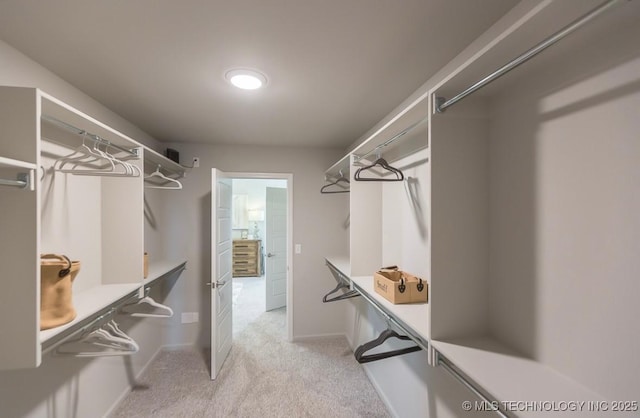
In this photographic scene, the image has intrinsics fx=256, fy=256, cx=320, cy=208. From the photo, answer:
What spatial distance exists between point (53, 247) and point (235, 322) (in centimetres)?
276

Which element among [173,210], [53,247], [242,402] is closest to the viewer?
[53,247]

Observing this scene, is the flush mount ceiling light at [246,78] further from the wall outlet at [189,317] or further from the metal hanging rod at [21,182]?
the wall outlet at [189,317]

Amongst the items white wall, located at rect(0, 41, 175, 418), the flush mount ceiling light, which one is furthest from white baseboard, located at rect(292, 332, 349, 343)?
the flush mount ceiling light

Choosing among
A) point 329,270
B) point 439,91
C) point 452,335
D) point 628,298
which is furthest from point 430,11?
point 329,270

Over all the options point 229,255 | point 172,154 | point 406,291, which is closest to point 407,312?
point 406,291

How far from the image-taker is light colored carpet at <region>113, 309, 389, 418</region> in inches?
81.7

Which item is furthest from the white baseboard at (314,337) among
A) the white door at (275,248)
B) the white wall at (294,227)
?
the white door at (275,248)

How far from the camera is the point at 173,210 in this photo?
9.95ft

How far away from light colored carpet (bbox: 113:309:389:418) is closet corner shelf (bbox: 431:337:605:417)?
1518mm

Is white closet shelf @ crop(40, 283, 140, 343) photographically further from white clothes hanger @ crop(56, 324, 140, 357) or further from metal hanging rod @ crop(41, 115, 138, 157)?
metal hanging rod @ crop(41, 115, 138, 157)

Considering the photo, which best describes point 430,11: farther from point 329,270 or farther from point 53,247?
point 329,270

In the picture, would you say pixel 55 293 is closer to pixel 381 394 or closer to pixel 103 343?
pixel 103 343

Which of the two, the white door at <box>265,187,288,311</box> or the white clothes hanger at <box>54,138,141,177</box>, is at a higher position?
the white clothes hanger at <box>54,138,141,177</box>

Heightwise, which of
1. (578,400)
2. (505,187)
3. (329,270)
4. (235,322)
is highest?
(505,187)
